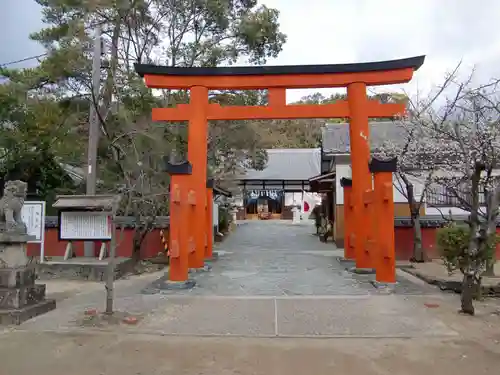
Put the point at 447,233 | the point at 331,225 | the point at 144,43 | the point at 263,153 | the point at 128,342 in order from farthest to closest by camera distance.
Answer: the point at 263,153
the point at 331,225
the point at 144,43
the point at 447,233
the point at 128,342

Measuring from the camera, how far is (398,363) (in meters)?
4.91

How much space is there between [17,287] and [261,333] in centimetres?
398

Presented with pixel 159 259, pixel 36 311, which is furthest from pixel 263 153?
pixel 36 311

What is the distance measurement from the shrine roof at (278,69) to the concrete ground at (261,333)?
5.36 m

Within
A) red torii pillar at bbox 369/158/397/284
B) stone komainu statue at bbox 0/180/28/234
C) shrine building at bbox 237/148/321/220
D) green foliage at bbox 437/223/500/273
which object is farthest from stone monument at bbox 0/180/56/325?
shrine building at bbox 237/148/321/220

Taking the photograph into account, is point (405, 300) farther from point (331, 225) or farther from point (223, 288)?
point (331, 225)

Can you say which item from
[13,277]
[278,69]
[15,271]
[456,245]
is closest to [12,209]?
[15,271]

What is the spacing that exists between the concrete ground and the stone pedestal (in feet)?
0.85

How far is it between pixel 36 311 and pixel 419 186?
14.1 m

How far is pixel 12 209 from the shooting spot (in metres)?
7.53

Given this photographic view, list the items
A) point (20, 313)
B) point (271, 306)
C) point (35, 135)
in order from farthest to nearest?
point (35, 135)
point (271, 306)
point (20, 313)

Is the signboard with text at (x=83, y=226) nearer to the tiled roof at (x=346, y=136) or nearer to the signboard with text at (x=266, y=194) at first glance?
the tiled roof at (x=346, y=136)

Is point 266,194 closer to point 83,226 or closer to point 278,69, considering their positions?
point 83,226

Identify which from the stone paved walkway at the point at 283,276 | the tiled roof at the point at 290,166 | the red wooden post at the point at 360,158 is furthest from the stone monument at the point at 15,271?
the tiled roof at the point at 290,166
